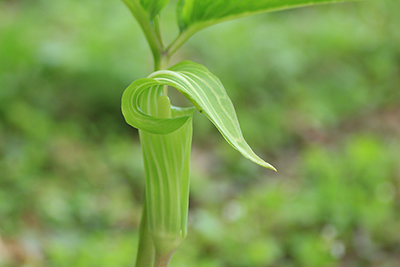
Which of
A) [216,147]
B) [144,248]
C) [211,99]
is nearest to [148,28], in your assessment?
[211,99]

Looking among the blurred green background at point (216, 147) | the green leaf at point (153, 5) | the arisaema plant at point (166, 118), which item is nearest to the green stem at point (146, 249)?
the arisaema plant at point (166, 118)

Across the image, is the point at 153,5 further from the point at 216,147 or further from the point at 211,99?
the point at 216,147

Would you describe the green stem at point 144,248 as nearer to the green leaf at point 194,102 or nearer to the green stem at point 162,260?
the green stem at point 162,260

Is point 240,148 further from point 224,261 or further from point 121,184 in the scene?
point 121,184

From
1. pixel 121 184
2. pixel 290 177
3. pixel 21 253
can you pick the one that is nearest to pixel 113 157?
pixel 121 184

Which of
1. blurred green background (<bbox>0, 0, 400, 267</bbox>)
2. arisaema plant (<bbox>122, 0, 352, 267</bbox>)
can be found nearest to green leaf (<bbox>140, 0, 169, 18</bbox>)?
arisaema plant (<bbox>122, 0, 352, 267</bbox>)

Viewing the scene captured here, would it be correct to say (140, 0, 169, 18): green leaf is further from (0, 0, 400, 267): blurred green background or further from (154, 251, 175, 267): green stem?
(0, 0, 400, 267): blurred green background
